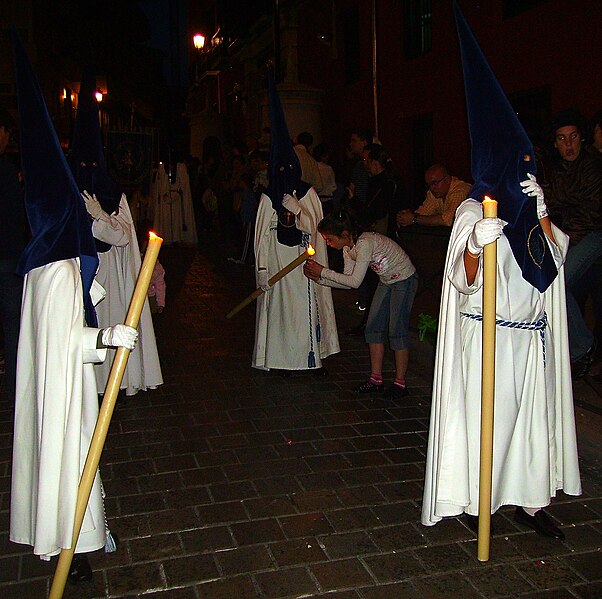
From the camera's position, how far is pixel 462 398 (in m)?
4.02

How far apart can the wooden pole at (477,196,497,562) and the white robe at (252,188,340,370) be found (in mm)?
3739

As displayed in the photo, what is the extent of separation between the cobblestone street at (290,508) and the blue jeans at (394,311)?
564mm

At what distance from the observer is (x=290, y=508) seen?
450cm

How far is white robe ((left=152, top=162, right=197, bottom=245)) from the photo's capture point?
64.5 feet

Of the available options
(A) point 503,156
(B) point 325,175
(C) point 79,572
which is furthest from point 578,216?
(B) point 325,175

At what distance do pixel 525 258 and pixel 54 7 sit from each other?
2239cm

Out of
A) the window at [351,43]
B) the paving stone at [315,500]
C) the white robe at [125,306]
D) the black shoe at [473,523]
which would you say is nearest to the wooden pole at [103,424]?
the paving stone at [315,500]

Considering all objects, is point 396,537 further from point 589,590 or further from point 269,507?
point 589,590

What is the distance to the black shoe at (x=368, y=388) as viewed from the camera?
6.78 meters

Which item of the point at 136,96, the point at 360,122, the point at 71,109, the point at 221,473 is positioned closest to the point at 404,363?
the point at 221,473

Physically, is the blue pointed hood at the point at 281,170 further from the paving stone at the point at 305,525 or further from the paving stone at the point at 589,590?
the paving stone at the point at 589,590

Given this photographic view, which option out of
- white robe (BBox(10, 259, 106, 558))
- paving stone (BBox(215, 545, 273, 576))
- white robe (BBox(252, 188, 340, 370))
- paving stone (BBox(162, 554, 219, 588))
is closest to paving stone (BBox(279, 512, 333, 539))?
paving stone (BBox(215, 545, 273, 576))

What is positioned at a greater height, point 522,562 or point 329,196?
point 329,196

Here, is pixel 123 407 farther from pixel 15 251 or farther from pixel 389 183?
pixel 389 183
